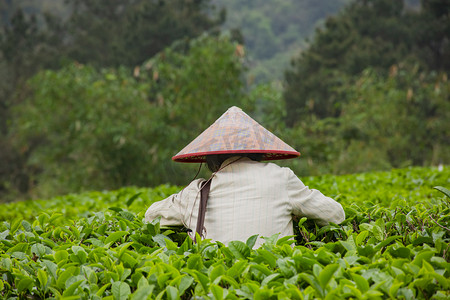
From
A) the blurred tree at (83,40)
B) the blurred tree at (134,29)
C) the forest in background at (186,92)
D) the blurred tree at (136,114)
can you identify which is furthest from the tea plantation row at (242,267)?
the blurred tree at (134,29)

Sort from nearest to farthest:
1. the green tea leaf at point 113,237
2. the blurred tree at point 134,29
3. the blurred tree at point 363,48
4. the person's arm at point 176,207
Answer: the green tea leaf at point 113,237
the person's arm at point 176,207
the blurred tree at point 363,48
the blurred tree at point 134,29

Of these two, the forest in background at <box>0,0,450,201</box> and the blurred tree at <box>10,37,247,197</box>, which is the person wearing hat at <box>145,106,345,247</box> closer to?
the forest in background at <box>0,0,450,201</box>

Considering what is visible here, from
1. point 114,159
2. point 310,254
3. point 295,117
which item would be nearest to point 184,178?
point 114,159

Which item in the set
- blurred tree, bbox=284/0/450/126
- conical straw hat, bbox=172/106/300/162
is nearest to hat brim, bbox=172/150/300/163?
conical straw hat, bbox=172/106/300/162

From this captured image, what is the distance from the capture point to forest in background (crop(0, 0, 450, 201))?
34.6 ft

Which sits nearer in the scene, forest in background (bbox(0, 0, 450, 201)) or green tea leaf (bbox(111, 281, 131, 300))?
green tea leaf (bbox(111, 281, 131, 300))

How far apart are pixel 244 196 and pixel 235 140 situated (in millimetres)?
239

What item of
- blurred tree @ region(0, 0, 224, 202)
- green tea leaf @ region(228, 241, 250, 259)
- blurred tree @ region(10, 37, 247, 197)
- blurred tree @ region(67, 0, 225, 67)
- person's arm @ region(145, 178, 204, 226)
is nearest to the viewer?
green tea leaf @ region(228, 241, 250, 259)

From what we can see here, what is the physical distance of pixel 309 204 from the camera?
2104 millimetres

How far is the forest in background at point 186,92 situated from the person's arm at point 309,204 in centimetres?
715

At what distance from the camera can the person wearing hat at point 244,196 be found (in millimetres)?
2104

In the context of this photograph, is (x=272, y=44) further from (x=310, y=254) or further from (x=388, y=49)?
(x=310, y=254)

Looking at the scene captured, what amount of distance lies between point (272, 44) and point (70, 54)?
15095mm

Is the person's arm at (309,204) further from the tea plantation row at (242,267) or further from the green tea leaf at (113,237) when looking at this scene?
the green tea leaf at (113,237)
